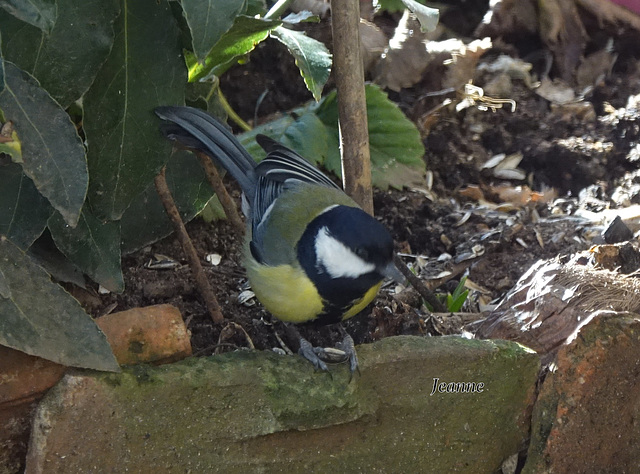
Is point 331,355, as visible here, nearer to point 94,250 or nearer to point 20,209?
point 94,250

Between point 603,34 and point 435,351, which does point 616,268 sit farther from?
point 603,34

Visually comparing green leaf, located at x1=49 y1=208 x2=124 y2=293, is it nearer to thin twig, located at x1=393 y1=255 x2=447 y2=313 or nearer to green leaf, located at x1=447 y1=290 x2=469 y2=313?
thin twig, located at x1=393 y1=255 x2=447 y2=313

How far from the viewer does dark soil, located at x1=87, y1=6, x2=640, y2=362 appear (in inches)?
83.9

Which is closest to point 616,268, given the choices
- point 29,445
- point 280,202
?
point 280,202

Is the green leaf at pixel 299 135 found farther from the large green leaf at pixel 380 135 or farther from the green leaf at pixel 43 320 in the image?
the green leaf at pixel 43 320

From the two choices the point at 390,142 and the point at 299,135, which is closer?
the point at 299,135

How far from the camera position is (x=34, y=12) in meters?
1.35

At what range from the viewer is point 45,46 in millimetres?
1549

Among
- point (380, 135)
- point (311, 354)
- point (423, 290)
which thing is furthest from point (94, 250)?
point (380, 135)

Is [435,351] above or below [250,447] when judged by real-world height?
above

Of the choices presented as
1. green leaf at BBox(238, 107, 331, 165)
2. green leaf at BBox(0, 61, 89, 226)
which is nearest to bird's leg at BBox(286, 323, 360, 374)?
green leaf at BBox(0, 61, 89, 226)

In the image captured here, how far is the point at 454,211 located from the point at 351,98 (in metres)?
0.99

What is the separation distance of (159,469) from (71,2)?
0.93 metres

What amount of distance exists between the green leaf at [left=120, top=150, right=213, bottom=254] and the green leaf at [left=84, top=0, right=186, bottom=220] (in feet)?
1.04
